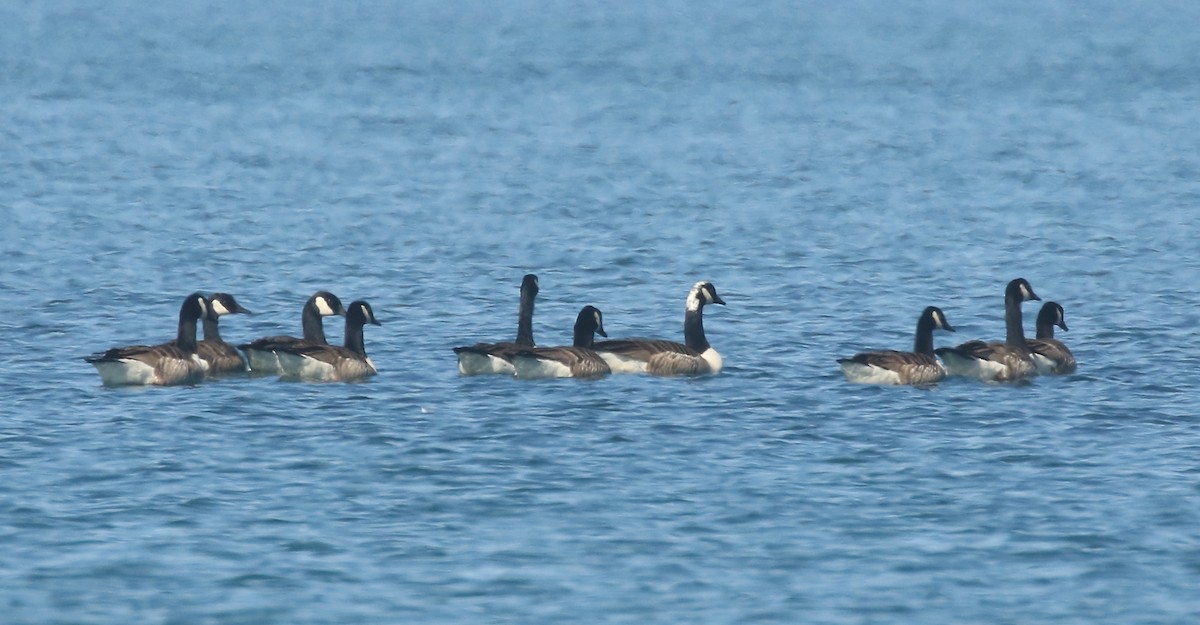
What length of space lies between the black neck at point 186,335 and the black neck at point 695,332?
18.5 ft

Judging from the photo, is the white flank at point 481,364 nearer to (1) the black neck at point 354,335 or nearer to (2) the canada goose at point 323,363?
(2) the canada goose at point 323,363

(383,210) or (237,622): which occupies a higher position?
(383,210)

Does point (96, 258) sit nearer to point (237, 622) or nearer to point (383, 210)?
point (383, 210)

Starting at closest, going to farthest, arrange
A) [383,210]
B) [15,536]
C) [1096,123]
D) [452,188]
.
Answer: [15,536] → [383,210] → [452,188] → [1096,123]

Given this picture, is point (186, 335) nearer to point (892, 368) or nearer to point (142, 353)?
point (142, 353)

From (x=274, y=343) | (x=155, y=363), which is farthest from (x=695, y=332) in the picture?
(x=155, y=363)

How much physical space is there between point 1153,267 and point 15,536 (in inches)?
808

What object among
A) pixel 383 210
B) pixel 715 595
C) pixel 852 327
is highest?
Result: pixel 383 210

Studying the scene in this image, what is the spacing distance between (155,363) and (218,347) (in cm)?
150

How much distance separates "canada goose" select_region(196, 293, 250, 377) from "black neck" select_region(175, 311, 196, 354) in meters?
0.16

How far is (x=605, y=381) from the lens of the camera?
72.4 feet

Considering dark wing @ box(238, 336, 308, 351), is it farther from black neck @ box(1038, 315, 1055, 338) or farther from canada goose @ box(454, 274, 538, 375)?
black neck @ box(1038, 315, 1055, 338)

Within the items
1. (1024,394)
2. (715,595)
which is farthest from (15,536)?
(1024,394)

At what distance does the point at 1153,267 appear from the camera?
30.7 meters
